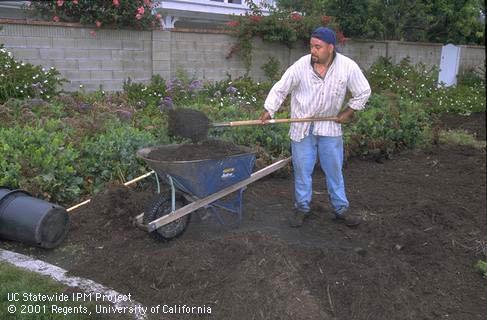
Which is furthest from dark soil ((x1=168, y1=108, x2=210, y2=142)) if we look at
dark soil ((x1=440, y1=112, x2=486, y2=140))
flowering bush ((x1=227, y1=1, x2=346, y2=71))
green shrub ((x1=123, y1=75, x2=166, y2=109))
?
dark soil ((x1=440, y1=112, x2=486, y2=140))

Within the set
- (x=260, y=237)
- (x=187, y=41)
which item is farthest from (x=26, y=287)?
(x=187, y=41)

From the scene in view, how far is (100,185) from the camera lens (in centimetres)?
553

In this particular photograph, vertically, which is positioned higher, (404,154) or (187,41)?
(187,41)

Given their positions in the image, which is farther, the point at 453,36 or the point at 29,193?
the point at 453,36

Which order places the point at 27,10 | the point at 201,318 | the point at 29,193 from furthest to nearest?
the point at 27,10, the point at 29,193, the point at 201,318

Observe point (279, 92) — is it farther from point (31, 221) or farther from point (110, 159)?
point (31, 221)

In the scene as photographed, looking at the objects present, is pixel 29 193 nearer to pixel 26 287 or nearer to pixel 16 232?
pixel 16 232

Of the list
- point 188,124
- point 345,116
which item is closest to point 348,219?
point 345,116

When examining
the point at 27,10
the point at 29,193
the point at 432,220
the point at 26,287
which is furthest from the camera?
the point at 27,10

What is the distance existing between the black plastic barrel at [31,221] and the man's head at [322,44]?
2465mm

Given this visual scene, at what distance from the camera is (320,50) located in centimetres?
483

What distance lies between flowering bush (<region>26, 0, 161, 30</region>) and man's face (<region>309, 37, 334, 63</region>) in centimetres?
528

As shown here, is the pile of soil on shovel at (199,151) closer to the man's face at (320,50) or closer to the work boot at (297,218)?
the work boot at (297,218)

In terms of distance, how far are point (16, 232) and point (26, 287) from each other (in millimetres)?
783
